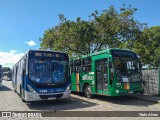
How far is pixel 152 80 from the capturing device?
15008 millimetres

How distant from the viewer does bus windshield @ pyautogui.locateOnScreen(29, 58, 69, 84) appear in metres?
11.7

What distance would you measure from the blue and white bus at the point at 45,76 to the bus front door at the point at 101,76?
2.08 meters

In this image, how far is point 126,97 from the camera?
14578mm

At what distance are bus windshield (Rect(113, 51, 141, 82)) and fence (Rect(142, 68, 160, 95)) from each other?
2189 millimetres

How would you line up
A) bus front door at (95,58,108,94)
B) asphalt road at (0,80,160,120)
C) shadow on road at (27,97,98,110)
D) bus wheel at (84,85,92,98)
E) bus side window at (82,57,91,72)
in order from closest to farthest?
asphalt road at (0,80,160,120) < shadow on road at (27,97,98,110) < bus front door at (95,58,108,94) < bus wheel at (84,85,92,98) < bus side window at (82,57,91,72)

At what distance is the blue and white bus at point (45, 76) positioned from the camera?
11.5m

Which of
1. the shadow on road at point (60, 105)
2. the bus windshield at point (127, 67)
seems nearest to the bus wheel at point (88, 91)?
the shadow on road at point (60, 105)

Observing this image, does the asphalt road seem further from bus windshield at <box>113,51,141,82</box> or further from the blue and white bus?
bus windshield at <box>113,51,141,82</box>

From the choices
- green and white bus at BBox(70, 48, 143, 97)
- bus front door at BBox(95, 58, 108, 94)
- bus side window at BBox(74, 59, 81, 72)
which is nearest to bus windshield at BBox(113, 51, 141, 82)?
green and white bus at BBox(70, 48, 143, 97)

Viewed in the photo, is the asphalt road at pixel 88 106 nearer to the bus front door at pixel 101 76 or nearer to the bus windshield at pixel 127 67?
the bus front door at pixel 101 76

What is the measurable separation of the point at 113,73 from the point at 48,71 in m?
3.54

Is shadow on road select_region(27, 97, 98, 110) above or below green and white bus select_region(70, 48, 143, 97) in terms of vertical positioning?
below

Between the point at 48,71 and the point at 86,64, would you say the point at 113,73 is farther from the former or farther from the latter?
the point at 48,71

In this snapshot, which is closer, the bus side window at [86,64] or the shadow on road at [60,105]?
the shadow on road at [60,105]
